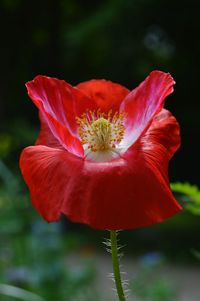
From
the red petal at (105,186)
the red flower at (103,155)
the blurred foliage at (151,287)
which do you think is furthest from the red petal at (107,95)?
Result: the blurred foliage at (151,287)

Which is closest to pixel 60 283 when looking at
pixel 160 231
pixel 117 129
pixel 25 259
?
pixel 25 259

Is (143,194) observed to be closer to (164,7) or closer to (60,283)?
(60,283)

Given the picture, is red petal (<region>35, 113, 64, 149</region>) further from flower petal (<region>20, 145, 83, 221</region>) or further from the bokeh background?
the bokeh background

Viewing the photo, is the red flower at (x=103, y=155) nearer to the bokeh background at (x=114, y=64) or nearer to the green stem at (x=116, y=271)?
the green stem at (x=116, y=271)

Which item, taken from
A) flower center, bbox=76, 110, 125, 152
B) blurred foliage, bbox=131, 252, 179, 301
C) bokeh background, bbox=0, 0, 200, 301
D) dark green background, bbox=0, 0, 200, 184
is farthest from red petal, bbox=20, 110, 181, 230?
dark green background, bbox=0, 0, 200, 184

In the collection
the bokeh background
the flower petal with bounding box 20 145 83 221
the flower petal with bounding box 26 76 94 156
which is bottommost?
the bokeh background

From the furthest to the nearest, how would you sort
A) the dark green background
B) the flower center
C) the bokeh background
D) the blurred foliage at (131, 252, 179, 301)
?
the dark green background, the bokeh background, the blurred foliage at (131, 252, 179, 301), the flower center

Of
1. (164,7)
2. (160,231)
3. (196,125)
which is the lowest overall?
(160,231)
